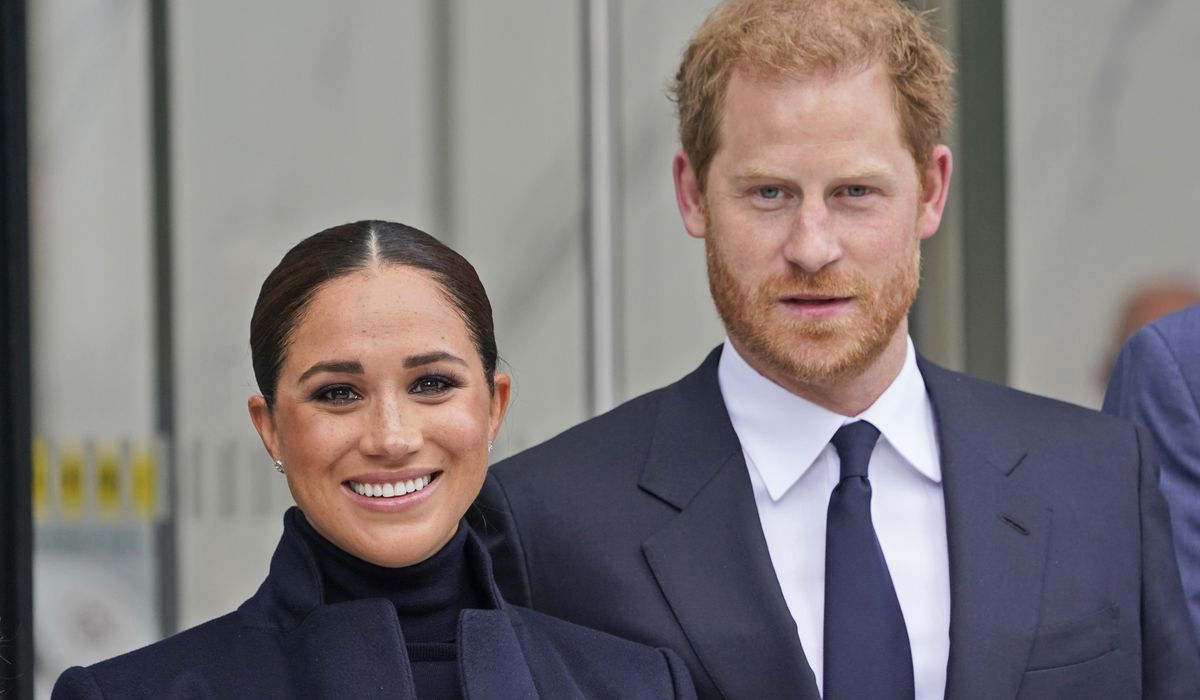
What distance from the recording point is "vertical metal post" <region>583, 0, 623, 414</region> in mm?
3914

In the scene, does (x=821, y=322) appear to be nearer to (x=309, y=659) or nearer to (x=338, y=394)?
(x=338, y=394)

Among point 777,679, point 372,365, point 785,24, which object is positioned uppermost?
point 785,24

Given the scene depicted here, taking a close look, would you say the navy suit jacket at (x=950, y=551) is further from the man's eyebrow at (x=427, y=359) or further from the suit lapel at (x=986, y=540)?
the man's eyebrow at (x=427, y=359)

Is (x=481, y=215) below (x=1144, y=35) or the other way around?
below

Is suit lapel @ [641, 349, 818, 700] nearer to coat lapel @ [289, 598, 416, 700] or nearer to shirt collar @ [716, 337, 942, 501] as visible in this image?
shirt collar @ [716, 337, 942, 501]

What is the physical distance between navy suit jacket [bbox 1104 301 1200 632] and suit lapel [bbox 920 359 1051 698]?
0.69 ft

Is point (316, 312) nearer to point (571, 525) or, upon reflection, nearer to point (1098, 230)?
point (571, 525)

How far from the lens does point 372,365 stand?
6.55 ft

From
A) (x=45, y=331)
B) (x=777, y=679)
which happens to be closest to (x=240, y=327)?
(x=45, y=331)

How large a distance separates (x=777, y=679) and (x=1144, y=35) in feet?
7.59

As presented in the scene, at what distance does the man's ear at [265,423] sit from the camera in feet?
6.82

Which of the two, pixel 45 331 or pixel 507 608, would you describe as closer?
pixel 507 608

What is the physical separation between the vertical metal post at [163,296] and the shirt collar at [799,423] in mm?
1714

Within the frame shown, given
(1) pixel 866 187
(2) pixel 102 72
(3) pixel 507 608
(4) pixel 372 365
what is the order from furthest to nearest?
(2) pixel 102 72 < (1) pixel 866 187 < (3) pixel 507 608 < (4) pixel 372 365
